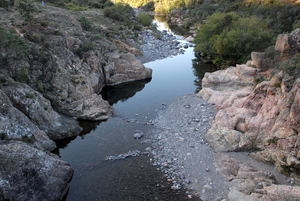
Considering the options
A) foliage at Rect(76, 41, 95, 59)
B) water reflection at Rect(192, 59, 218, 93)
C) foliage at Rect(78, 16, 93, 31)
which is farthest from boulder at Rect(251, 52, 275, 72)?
foliage at Rect(78, 16, 93, 31)

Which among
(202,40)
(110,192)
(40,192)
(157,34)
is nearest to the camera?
(40,192)

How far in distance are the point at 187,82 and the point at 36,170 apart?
24.1 meters

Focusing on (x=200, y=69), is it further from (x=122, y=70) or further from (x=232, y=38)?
(x=122, y=70)

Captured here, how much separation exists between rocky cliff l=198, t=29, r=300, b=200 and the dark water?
4.75 meters

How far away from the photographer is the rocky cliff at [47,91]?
16156 millimetres

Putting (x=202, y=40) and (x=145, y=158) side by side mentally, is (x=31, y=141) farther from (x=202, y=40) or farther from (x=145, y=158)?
(x=202, y=40)

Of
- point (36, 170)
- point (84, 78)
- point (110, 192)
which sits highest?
point (84, 78)

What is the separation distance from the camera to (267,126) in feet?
68.2

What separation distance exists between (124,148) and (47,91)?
32.2ft

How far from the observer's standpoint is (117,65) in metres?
36.9

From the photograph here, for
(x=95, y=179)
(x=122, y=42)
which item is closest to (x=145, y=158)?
(x=95, y=179)

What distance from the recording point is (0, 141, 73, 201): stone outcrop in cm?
1533

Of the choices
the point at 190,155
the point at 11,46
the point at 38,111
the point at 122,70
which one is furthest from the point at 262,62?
the point at 11,46

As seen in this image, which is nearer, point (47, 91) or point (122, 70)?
point (47, 91)
